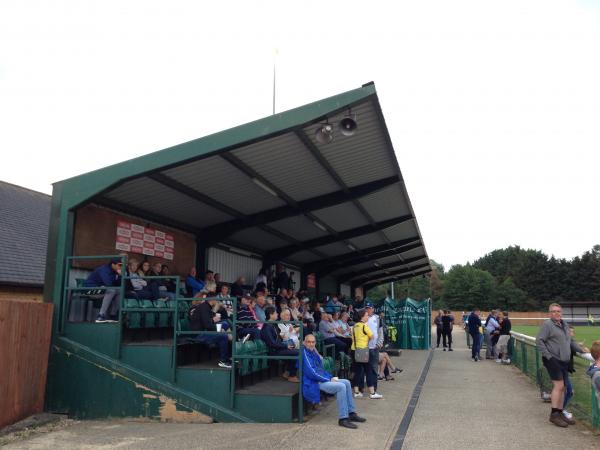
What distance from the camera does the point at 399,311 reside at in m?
20.8

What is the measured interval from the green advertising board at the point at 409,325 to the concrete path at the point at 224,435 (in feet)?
41.3

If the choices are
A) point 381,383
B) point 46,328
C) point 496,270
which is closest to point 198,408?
point 46,328

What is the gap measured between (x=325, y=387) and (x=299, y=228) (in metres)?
8.14

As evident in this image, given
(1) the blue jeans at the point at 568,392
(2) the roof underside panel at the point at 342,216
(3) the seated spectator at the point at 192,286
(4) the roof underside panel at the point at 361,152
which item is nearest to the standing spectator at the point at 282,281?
(2) the roof underside panel at the point at 342,216

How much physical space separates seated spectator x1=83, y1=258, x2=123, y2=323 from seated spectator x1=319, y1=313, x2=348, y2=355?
13.9 ft

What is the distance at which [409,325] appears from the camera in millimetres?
20422

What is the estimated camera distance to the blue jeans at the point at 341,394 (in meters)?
6.95

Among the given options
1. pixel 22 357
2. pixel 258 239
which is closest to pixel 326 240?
pixel 258 239

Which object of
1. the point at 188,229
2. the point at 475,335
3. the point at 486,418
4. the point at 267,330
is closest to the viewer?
the point at 486,418

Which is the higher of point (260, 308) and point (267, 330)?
point (260, 308)

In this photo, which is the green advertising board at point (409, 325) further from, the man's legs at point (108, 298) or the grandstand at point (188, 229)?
the man's legs at point (108, 298)

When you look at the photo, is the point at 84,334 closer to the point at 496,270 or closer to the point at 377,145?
the point at 377,145

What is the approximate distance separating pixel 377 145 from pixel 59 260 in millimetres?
6074

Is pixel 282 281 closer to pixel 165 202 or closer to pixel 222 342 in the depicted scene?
pixel 165 202
